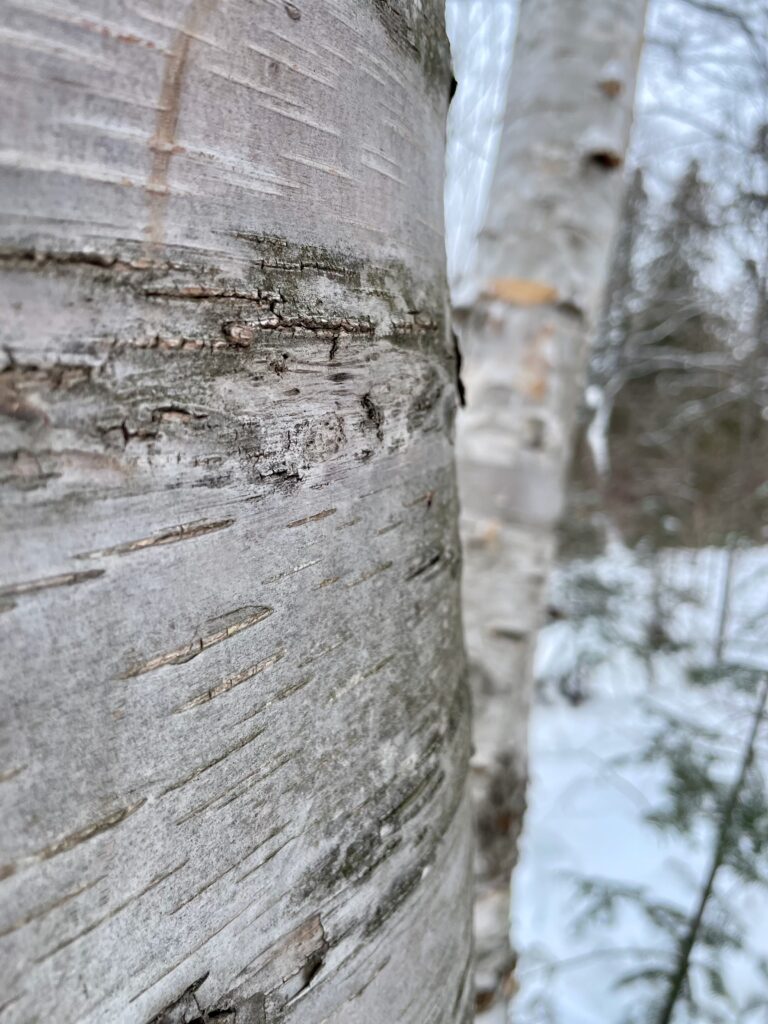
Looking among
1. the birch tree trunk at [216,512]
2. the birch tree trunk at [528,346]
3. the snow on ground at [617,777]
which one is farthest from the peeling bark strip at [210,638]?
the snow on ground at [617,777]

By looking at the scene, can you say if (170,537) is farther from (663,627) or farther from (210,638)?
(663,627)

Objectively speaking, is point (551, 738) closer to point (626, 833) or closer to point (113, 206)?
point (626, 833)

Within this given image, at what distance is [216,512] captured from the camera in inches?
13.6

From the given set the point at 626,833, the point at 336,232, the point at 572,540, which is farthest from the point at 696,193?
the point at 336,232

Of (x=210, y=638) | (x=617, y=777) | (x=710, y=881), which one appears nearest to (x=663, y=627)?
(x=617, y=777)

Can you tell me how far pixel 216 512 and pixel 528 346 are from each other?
118cm

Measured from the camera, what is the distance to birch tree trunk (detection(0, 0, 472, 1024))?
0.92ft

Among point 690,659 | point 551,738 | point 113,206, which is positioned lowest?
point 551,738

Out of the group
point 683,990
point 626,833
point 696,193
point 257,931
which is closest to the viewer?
point 257,931

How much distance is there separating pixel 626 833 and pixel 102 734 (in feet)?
13.0

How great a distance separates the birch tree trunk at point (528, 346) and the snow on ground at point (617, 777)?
1012 mm

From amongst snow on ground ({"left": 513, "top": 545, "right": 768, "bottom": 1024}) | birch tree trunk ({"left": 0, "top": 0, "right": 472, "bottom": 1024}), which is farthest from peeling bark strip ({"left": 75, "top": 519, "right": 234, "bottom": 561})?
snow on ground ({"left": 513, "top": 545, "right": 768, "bottom": 1024})

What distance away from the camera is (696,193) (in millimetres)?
6285

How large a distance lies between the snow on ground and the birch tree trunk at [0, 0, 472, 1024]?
193cm
